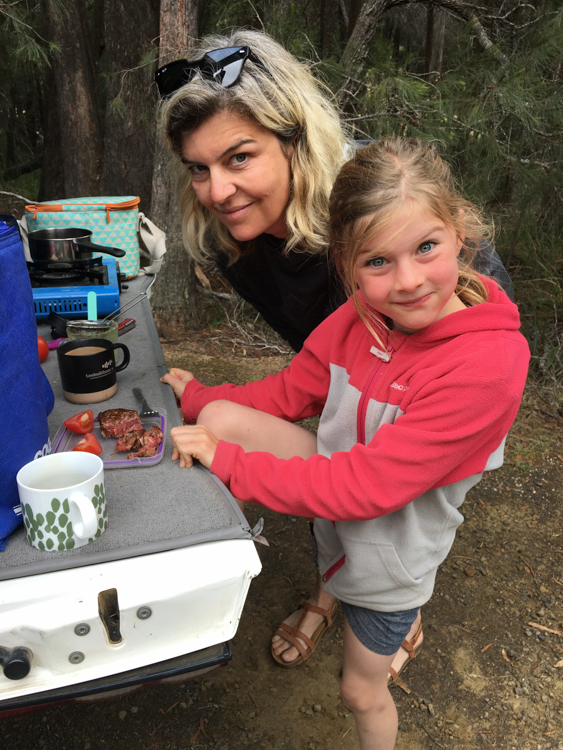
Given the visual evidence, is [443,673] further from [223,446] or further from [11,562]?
[11,562]

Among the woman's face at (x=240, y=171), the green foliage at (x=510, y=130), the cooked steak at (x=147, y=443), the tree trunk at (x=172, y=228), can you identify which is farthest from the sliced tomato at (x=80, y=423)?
the tree trunk at (x=172, y=228)

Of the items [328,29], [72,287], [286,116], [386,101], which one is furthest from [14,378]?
[328,29]

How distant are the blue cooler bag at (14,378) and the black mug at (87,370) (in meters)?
0.43

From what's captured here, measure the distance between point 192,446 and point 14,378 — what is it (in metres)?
0.41

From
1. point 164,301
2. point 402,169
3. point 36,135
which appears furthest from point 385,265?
point 36,135

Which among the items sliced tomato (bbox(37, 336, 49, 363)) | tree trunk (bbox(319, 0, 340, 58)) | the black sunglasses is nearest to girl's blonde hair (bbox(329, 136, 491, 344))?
the black sunglasses

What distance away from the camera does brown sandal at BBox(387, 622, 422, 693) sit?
208cm

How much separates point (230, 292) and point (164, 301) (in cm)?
65

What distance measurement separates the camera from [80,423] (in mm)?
1434

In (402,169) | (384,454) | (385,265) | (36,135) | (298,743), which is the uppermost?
(402,169)

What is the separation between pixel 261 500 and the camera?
4.30 feet

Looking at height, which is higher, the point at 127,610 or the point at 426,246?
the point at 426,246

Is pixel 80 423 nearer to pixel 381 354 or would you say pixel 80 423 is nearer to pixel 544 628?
pixel 381 354

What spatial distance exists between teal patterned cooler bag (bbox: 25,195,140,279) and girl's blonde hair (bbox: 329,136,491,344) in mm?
1566
